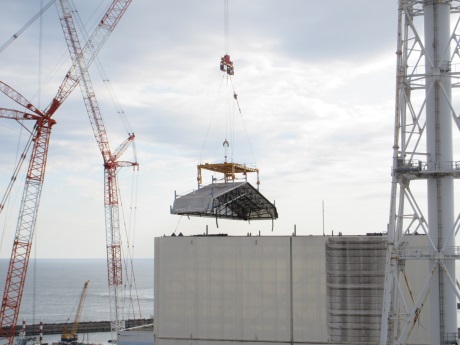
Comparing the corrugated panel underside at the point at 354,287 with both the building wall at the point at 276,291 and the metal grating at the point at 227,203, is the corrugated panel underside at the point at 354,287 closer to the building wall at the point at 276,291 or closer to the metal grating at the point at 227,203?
the building wall at the point at 276,291

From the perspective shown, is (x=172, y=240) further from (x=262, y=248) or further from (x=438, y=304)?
(x=438, y=304)

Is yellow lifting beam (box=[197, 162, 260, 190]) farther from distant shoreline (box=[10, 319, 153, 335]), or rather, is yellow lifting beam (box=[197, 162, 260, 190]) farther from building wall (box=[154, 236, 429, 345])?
distant shoreline (box=[10, 319, 153, 335])

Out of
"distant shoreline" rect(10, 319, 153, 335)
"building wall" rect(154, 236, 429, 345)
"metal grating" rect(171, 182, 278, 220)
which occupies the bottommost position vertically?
"distant shoreline" rect(10, 319, 153, 335)

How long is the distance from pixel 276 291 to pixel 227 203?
42.6 feet

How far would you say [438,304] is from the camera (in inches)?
1603

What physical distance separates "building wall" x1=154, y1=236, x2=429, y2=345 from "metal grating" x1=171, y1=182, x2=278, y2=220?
6861 millimetres

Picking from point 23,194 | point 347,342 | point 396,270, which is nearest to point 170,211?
point 347,342

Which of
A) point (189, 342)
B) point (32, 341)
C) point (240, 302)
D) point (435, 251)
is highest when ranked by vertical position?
point (435, 251)

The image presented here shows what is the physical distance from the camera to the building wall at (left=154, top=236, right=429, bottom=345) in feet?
174

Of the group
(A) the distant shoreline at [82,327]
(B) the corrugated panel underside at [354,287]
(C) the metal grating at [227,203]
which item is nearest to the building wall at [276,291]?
(B) the corrugated panel underside at [354,287]

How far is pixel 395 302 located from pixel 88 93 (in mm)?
87110

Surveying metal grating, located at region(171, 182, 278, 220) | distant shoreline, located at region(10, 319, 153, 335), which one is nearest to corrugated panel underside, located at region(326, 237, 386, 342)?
metal grating, located at region(171, 182, 278, 220)

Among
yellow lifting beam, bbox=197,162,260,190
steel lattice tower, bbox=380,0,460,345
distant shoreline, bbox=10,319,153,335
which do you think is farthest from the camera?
distant shoreline, bbox=10,319,153,335

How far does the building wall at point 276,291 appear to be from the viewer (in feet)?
174
